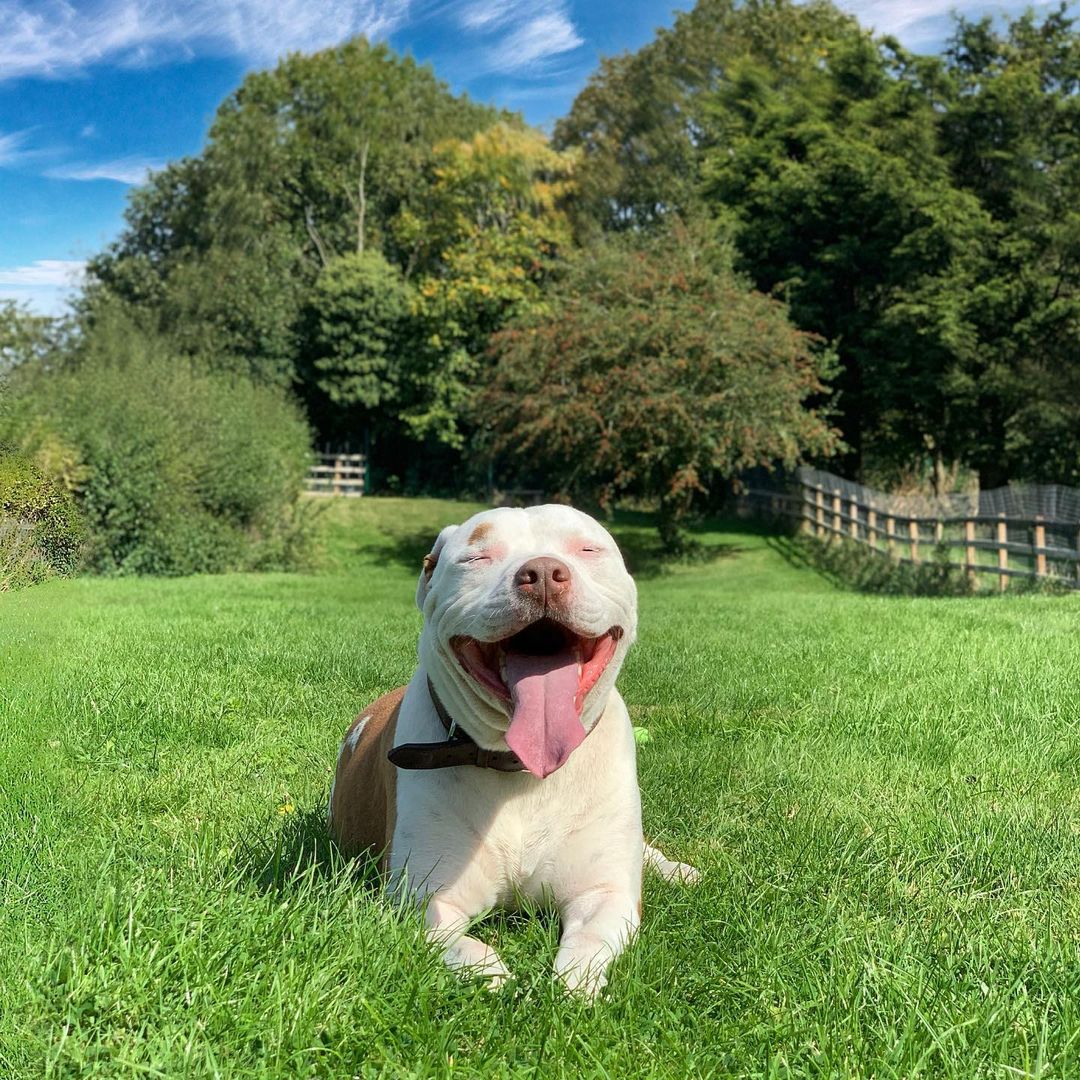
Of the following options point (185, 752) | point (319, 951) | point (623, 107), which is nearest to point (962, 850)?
point (319, 951)

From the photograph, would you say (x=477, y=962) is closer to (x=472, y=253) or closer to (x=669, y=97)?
(x=472, y=253)

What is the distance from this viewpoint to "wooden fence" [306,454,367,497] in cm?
3579

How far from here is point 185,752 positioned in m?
4.48

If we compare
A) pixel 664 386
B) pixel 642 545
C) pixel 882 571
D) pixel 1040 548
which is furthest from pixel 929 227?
pixel 1040 548

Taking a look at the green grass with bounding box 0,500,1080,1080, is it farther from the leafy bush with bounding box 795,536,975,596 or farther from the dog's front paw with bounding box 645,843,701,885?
the leafy bush with bounding box 795,536,975,596

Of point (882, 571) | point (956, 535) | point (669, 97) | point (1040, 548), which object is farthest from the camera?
point (669, 97)

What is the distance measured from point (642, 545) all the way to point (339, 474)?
16201 millimetres

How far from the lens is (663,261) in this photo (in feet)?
73.4

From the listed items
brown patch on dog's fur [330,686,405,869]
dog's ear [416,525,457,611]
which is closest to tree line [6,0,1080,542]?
brown patch on dog's fur [330,686,405,869]

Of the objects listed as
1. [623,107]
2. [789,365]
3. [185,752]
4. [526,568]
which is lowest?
[185,752]

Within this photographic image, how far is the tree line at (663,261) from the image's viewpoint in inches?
A: 825

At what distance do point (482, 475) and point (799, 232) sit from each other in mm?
13549

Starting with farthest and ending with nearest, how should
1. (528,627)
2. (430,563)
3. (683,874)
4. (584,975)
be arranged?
(683,874) < (430,563) < (528,627) < (584,975)

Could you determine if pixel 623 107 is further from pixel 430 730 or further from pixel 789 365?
pixel 430 730
